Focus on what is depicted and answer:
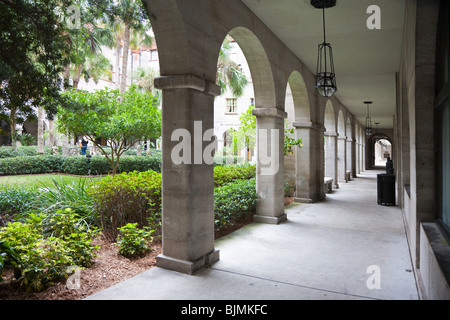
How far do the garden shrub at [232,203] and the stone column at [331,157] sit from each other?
8.01 metres

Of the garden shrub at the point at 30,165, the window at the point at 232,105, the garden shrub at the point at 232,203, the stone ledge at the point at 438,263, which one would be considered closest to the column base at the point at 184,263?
the garden shrub at the point at 232,203

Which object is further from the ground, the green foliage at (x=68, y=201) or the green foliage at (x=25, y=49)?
the green foliage at (x=25, y=49)

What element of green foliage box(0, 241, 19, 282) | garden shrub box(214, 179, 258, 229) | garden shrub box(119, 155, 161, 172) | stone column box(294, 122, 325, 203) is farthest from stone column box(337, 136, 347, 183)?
green foliage box(0, 241, 19, 282)

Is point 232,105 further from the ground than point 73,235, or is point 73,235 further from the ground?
point 232,105

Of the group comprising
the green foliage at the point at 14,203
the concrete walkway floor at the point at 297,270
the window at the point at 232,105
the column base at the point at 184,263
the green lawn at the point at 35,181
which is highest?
the window at the point at 232,105

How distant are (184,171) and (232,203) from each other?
2882 millimetres

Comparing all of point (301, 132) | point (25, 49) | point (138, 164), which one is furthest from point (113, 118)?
point (25, 49)

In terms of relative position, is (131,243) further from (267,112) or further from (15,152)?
(15,152)

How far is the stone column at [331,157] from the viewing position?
15.0 metres

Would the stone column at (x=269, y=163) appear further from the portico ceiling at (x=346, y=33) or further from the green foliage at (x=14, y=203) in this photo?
the green foliage at (x=14, y=203)

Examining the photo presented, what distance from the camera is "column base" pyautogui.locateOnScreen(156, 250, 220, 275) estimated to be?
4242mm

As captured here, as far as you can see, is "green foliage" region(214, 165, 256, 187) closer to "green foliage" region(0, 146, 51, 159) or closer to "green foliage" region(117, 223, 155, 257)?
"green foliage" region(117, 223, 155, 257)

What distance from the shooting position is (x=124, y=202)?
5.86m
